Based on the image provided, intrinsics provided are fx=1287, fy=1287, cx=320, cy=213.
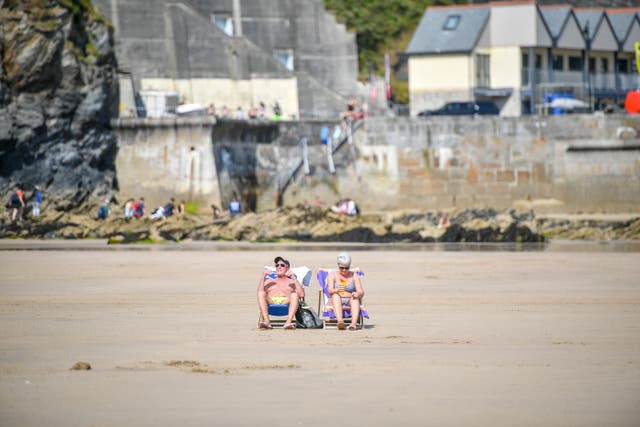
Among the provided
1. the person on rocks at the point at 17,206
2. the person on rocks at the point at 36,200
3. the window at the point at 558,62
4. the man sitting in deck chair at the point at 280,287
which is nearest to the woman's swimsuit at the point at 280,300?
the man sitting in deck chair at the point at 280,287

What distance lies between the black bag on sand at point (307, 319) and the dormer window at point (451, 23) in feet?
125

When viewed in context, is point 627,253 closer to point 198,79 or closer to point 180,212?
point 180,212

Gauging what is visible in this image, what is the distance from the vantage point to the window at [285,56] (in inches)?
1911

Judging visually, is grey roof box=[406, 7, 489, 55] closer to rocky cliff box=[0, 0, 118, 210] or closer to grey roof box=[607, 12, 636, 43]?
grey roof box=[607, 12, 636, 43]

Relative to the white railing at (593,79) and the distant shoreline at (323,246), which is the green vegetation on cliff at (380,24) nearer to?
the white railing at (593,79)

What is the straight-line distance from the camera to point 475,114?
4378cm

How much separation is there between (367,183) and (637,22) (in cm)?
1797

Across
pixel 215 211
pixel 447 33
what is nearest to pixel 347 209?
pixel 215 211

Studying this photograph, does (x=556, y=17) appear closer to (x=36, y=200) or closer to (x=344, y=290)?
(x=36, y=200)

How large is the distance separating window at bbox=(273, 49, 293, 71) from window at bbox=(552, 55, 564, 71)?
10622 mm

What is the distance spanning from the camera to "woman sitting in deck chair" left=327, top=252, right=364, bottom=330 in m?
13.5

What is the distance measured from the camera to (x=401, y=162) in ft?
139

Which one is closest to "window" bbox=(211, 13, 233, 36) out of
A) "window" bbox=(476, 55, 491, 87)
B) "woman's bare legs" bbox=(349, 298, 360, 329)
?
"window" bbox=(476, 55, 491, 87)

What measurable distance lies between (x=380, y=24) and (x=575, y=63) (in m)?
8.32
